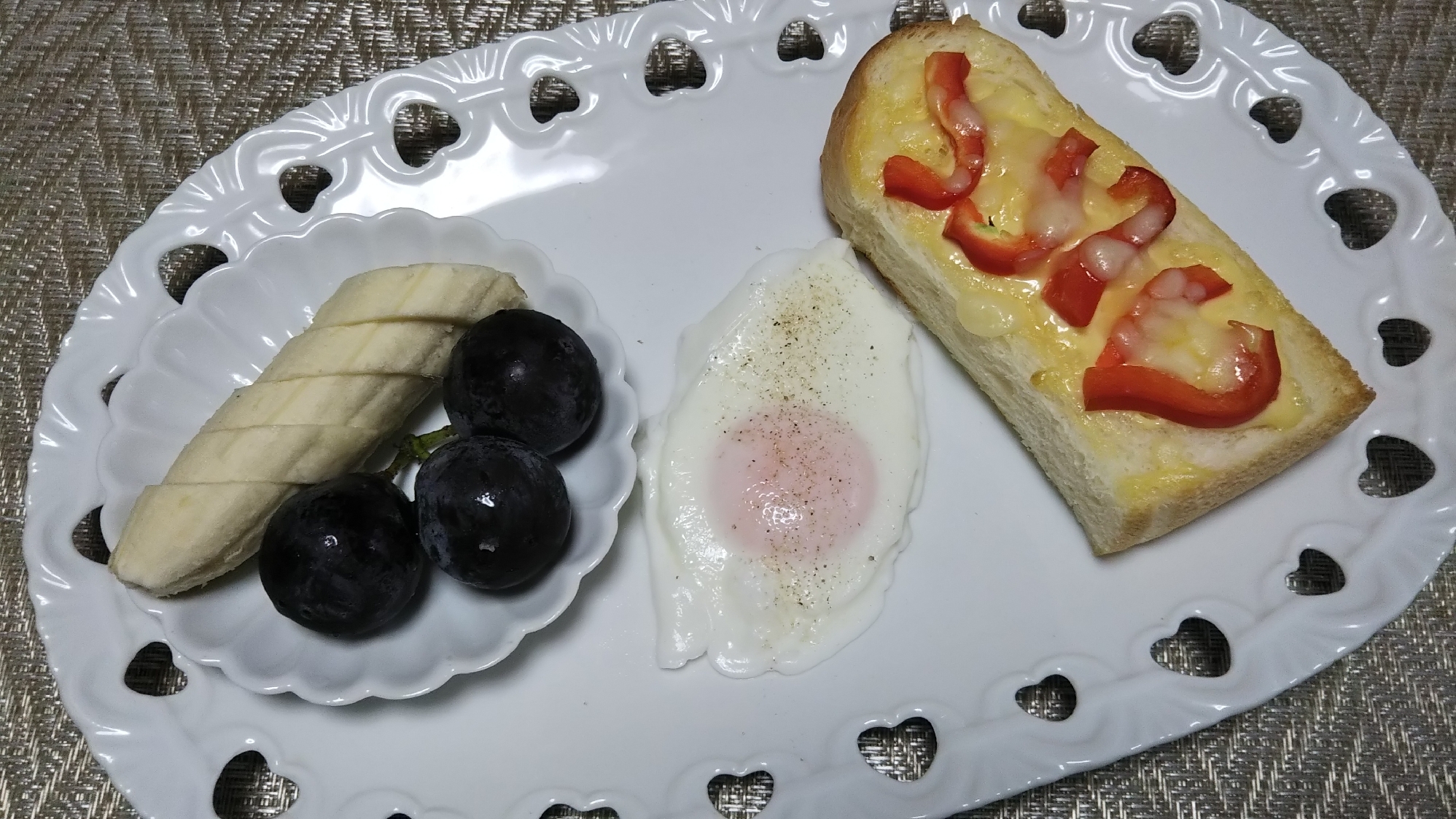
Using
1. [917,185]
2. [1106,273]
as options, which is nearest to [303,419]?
[917,185]

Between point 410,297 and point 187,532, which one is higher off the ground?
point 410,297

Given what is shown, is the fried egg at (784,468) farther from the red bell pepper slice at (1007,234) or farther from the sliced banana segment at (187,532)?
the sliced banana segment at (187,532)

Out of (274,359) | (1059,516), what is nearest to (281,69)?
(274,359)

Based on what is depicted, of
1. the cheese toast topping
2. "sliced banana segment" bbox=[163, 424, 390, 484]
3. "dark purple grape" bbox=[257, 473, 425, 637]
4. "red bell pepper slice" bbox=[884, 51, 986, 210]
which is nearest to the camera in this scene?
"dark purple grape" bbox=[257, 473, 425, 637]

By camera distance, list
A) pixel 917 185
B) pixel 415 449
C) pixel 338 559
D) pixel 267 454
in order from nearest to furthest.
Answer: pixel 338 559, pixel 267 454, pixel 415 449, pixel 917 185

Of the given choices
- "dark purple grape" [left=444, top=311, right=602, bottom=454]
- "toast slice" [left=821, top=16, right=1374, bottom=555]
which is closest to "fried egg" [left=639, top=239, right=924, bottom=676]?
"toast slice" [left=821, top=16, right=1374, bottom=555]

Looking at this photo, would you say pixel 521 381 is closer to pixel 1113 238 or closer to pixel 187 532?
pixel 187 532

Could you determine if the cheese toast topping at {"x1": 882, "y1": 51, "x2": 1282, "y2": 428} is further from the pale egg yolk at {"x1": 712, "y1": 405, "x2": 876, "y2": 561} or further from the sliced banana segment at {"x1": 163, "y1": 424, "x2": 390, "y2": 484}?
the sliced banana segment at {"x1": 163, "y1": 424, "x2": 390, "y2": 484}
